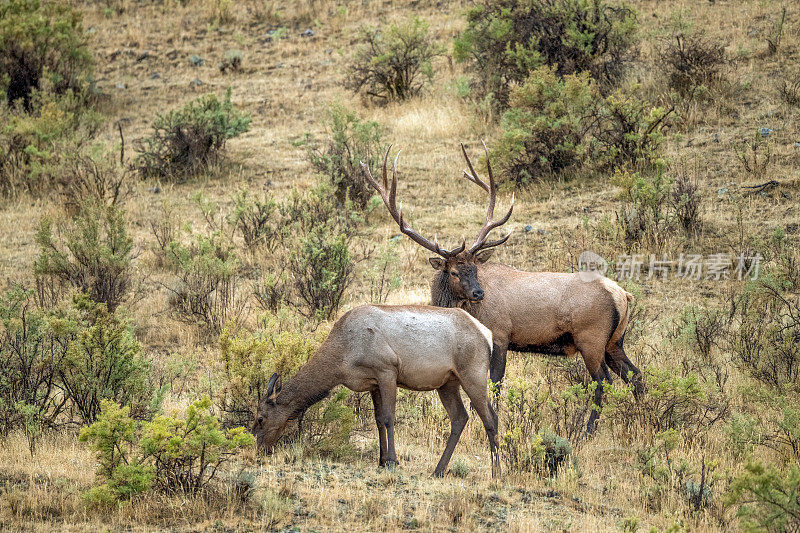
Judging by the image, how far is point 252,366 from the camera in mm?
8938

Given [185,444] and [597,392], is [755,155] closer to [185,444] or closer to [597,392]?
[597,392]

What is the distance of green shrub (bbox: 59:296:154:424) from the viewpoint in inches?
347

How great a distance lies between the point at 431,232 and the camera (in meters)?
15.2

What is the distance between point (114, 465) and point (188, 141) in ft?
40.3

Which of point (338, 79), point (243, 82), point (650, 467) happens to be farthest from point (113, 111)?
point (650, 467)

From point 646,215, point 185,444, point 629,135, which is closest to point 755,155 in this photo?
point 629,135

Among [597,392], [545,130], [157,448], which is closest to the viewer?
[157,448]

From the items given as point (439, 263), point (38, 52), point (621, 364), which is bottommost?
point (621, 364)

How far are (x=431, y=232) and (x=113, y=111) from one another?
10.9m

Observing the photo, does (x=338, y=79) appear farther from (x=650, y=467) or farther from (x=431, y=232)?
(x=650, y=467)

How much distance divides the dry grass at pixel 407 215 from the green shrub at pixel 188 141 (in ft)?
1.52

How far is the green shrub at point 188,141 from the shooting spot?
1828 centimetres

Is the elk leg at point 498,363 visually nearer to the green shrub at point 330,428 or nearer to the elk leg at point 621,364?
the elk leg at point 621,364

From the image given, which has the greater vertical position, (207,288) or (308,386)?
(308,386)
